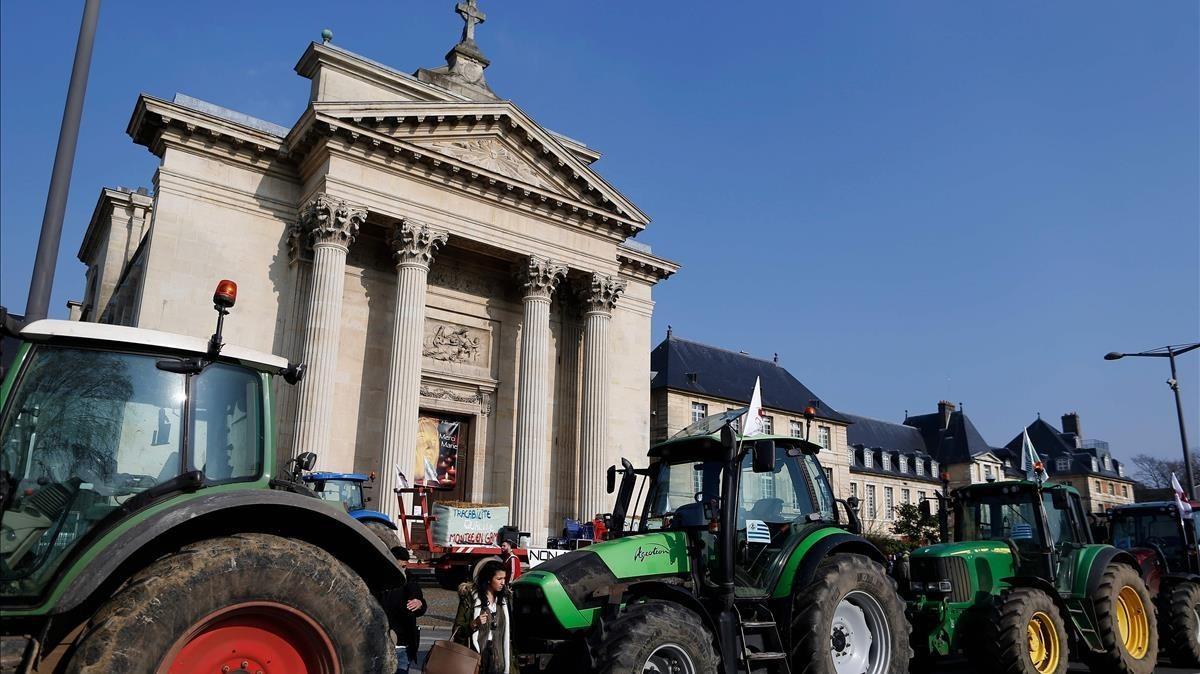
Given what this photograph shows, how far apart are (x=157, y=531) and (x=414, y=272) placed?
1680cm

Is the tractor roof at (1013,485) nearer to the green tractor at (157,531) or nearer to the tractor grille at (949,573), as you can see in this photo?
the tractor grille at (949,573)

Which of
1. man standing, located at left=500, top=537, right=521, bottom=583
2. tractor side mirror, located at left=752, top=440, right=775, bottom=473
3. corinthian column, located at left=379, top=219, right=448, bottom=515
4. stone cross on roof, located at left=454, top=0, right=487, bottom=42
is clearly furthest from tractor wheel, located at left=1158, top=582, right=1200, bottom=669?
stone cross on roof, located at left=454, top=0, right=487, bottom=42

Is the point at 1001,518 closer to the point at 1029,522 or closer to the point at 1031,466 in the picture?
the point at 1029,522

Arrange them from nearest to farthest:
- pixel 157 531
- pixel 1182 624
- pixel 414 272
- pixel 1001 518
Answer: pixel 157 531 < pixel 1001 518 < pixel 1182 624 < pixel 414 272

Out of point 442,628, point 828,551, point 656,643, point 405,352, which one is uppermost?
point 405,352

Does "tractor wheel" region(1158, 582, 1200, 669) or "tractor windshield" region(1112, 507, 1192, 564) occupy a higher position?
"tractor windshield" region(1112, 507, 1192, 564)

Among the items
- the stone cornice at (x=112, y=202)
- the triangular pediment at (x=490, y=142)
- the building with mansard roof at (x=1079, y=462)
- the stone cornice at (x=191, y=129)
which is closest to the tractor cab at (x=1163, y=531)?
the triangular pediment at (x=490, y=142)

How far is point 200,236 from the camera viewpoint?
18.8 metres

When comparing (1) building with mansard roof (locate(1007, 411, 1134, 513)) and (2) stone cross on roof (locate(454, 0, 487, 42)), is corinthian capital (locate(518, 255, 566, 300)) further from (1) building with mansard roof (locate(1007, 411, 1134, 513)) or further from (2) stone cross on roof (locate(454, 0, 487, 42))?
(1) building with mansard roof (locate(1007, 411, 1134, 513))

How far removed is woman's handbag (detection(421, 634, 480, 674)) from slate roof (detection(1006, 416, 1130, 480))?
74.0 meters

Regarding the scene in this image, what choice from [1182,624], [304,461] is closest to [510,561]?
[304,461]

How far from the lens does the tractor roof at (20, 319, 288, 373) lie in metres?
4.04

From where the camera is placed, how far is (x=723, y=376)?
48.6 metres

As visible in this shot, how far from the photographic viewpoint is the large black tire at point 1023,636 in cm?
772
